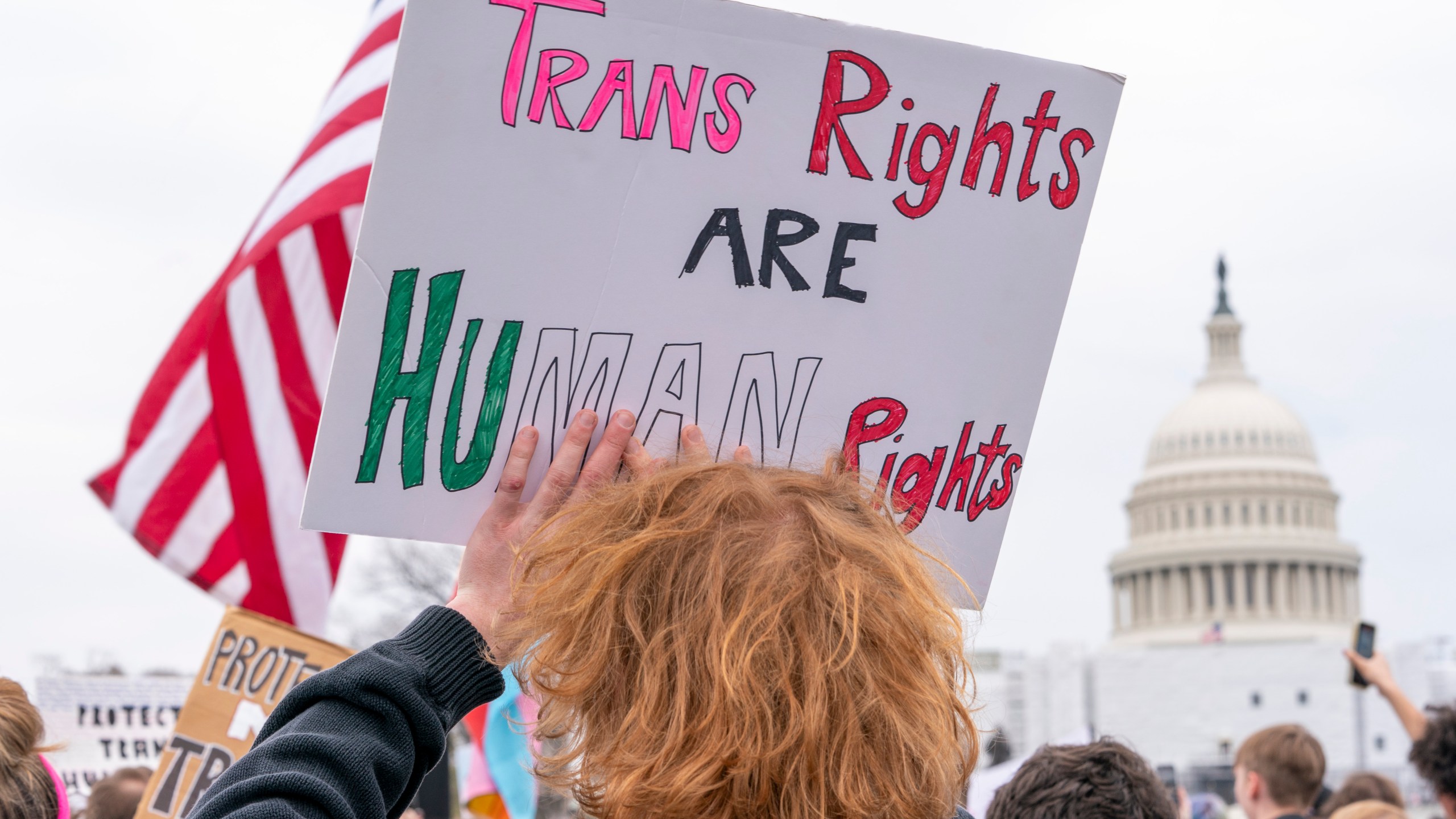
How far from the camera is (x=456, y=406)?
1.76 m

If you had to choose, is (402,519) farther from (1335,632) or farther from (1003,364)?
(1335,632)

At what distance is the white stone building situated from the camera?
64.2 metres


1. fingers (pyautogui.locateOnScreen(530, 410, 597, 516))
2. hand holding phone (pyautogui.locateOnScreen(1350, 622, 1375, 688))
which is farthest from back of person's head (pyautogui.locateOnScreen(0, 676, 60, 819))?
hand holding phone (pyautogui.locateOnScreen(1350, 622, 1375, 688))

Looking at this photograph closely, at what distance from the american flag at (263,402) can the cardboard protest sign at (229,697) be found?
1575 mm

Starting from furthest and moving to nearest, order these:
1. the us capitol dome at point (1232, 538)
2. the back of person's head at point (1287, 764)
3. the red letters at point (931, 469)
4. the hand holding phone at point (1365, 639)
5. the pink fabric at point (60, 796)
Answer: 1. the us capitol dome at point (1232, 538)
2. the hand holding phone at point (1365, 639)
3. the back of person's head at point (1287, 764)
4. the pink fabric at point (60, 796)
5. the red letters at point (931, 469)

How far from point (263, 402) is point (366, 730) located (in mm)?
4179

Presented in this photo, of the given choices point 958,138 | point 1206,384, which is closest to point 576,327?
point 958,138

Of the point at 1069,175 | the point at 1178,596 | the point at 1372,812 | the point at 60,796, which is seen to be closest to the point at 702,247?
the point at 1069,175

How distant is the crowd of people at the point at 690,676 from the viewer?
3.82 feet

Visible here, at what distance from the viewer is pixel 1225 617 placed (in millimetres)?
79188

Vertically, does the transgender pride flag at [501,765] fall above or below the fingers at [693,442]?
below

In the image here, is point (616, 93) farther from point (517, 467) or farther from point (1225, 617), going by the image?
point (1225, 617)

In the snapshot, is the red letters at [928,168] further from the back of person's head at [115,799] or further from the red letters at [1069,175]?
the back of person's head at [115,799]

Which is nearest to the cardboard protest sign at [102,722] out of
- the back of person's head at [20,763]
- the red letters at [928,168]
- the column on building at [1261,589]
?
the back of person's head at [20,763]
